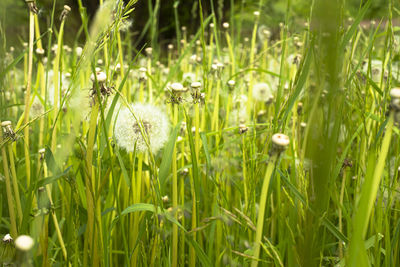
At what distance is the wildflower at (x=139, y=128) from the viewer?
2.35ft

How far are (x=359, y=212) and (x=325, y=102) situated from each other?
124 mm

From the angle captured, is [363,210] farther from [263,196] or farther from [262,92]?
[262,92]

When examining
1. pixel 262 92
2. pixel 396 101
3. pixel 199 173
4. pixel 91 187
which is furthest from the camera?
pixel 262 92

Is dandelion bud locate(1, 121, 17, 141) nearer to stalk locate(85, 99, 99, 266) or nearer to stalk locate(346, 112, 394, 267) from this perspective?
stalk locate(85, 99, 99, 266)

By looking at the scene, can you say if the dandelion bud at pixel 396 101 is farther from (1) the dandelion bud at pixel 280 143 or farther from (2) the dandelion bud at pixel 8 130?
(2) the dandelion bud at pixel 8 130

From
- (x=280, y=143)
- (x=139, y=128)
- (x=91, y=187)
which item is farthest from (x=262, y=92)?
(x=280, y=143)

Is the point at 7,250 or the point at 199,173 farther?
the point at 199,173

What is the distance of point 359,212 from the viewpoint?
0.28 metres

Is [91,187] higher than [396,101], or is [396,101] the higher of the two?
[396,101]

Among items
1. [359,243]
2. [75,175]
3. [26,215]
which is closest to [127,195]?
[75,175]

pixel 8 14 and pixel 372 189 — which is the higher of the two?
pixel 8 14

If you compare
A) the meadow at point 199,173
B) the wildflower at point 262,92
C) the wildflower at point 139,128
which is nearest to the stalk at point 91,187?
the meadow at point 199,173

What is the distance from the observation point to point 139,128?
0.70 metres

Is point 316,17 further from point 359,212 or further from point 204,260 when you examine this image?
point 204,260
